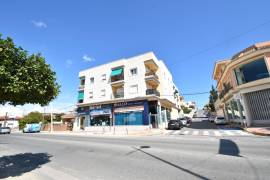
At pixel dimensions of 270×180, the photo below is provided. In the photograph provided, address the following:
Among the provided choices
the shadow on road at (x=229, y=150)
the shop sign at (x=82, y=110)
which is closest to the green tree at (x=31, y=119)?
the shop sign at (x=82, y=110)

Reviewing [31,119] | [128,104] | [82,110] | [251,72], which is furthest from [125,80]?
[31,119]

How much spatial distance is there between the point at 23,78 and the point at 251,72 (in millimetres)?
23105

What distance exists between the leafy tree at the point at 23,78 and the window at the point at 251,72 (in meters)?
21.5

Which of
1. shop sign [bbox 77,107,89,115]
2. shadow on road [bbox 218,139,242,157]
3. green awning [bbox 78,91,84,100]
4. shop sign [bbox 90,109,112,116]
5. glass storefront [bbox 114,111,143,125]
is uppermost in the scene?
green awning [bbox 78,91,84,100]

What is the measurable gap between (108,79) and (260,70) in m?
23.4

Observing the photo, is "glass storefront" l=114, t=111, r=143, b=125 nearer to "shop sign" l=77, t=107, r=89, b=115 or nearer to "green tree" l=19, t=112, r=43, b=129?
"shop sign" l=77, t=107, r=89, b=115

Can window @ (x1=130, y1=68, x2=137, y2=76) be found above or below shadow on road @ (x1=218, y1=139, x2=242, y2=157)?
above

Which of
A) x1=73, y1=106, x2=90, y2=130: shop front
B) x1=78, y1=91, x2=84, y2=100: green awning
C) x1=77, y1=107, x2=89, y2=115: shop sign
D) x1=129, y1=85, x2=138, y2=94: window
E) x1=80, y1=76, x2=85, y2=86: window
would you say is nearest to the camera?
x1=129, y1=85, x2=138, y2=94: window

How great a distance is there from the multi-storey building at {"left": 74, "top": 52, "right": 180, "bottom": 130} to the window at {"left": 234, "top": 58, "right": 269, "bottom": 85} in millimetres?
11649

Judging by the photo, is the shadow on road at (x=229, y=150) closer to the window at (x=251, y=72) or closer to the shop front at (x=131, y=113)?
the window at (x=251, y=72)

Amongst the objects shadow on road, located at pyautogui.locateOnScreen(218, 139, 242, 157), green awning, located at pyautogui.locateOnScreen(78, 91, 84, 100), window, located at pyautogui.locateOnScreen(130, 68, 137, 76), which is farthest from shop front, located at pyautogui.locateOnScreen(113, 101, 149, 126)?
shadow on road, located at pyautogui.locateOnScreen(218, 139, 242, 157)

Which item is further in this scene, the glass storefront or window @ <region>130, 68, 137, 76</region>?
window @ <region>130, 68, 137, 76</region>

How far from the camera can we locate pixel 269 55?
18.9 m

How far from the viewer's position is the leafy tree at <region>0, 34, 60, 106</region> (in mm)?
5570
